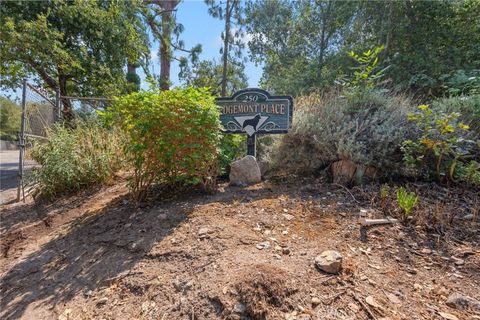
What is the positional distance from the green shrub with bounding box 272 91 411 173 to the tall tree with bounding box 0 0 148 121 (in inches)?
162

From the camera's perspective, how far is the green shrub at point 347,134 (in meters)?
2.68

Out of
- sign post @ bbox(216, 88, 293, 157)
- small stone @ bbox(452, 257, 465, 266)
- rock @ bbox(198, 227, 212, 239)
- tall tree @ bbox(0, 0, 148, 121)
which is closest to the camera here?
small stone @ bbox(452, 257, 465, 266)

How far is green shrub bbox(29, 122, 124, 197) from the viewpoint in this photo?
3315 millimetres

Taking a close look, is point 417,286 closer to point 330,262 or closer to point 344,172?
point 330,262

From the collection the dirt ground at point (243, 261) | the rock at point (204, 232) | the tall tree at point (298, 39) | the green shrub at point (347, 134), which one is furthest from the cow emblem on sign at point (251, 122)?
the tall tree at point (298, 39)

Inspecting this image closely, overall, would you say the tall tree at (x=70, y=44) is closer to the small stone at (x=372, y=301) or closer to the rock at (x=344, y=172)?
the rock at (x=344, y=172)

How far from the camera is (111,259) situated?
1851mm

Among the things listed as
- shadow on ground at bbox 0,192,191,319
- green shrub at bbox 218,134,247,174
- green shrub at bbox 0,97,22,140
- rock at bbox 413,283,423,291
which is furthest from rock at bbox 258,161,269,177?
green shrub at bbox 0,97,22,140

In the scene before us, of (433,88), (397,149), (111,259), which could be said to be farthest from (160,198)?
(433,88)

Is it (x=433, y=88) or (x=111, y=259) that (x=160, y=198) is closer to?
(x=111, y=259)

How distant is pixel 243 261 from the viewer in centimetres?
156

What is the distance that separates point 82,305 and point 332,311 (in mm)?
1381

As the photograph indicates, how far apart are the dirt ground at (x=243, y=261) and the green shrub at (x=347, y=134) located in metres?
0.41

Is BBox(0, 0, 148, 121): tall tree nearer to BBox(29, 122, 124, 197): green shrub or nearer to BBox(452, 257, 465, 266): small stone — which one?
BBox(29, 122, 124, 197): green shrub
